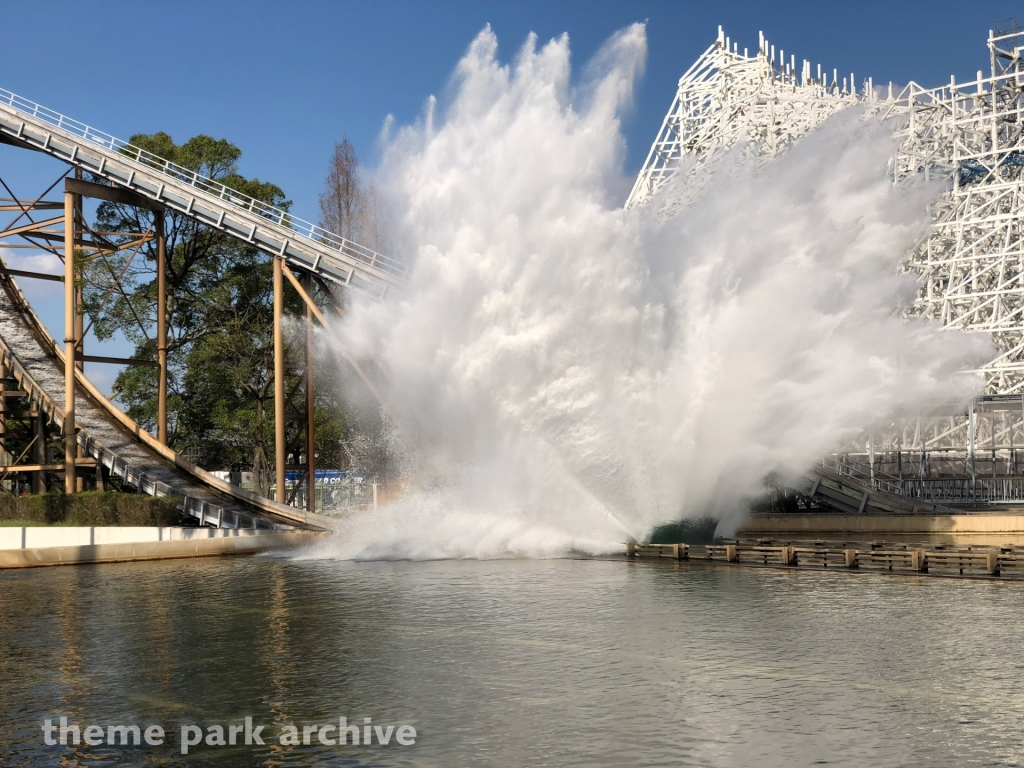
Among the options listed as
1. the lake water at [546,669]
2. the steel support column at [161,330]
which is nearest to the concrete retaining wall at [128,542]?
the lake water at [546,669]

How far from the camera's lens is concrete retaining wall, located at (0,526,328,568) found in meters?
31.0

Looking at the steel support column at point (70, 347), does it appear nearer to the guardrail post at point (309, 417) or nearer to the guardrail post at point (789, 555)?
the guardrail post at point (309, 417)

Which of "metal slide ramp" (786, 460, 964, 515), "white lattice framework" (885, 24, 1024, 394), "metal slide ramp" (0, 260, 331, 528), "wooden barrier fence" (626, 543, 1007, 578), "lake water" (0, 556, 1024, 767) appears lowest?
"lake water" (0, 556, 1024, 767)

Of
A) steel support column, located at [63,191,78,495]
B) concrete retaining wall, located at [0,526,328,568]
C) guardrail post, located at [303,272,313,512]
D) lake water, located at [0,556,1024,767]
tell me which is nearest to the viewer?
lake water, located at [0,556,1024,767]

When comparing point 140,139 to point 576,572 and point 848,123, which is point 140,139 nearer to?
point 848,123

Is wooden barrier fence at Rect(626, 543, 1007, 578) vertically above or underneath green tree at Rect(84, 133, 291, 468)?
underneath

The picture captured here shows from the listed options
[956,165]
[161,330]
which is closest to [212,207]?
[161,330]

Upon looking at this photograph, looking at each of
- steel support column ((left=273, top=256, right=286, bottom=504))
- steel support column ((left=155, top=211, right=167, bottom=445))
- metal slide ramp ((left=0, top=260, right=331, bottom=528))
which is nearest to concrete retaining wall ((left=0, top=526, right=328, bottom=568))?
metal slide ramp ((left=0, top=260, right=331, bottom=528))

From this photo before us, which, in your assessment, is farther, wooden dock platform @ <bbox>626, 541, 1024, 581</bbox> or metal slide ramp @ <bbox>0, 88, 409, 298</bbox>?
metal slide ramp @ <bbox>0, 88, 409, 298</bbox>

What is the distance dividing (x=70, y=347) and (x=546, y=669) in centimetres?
3245

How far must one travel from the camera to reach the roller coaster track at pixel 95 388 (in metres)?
38.3

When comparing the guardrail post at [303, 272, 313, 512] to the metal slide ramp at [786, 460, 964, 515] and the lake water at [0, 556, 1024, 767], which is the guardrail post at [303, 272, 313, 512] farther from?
the metal slide ramp at [786, 460, 964, 515]

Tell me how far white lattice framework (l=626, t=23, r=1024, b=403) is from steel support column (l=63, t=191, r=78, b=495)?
91.3 ft

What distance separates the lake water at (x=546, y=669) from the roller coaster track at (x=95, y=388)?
1550 cm
